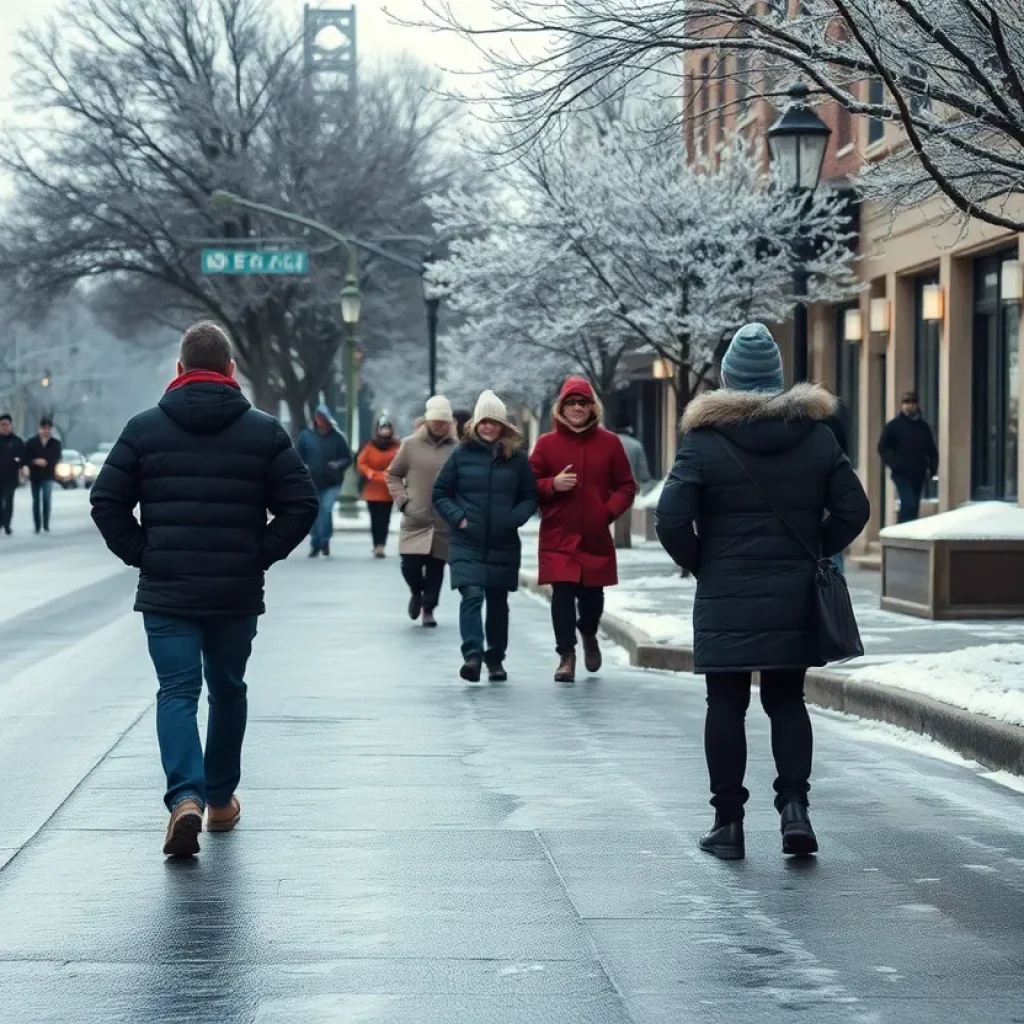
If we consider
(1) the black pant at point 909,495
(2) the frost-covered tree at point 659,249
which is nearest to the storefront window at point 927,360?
(1) the black pant at point 909,495

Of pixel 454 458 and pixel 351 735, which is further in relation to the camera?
pixel 454 458

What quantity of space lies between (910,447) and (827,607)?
15.7m

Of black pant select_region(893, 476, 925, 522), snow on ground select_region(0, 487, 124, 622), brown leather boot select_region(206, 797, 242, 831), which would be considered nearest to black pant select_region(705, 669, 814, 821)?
brown leather boot select_region(206, 797, 242, 831)

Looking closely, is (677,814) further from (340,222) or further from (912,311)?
(340,222)

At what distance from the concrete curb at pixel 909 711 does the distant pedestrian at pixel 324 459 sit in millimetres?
13555

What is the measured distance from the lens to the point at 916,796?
880 centimetres

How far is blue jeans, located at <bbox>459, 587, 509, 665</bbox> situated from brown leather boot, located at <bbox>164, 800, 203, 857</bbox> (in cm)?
602

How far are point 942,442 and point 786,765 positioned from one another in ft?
53.5

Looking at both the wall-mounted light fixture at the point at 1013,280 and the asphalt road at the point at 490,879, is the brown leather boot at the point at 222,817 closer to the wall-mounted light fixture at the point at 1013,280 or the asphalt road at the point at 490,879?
the asphalt road at the point at 490,879

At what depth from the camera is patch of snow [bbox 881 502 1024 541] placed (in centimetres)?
1648

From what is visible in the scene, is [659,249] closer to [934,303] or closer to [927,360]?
[927,360]

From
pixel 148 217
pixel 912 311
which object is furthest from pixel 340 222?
pixel 912 311

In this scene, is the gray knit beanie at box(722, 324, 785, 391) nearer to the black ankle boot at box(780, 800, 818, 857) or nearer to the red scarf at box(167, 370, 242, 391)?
the black ankle boot at box(780, 800, 818, 857)

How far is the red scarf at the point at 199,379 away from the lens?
7.51 meters
